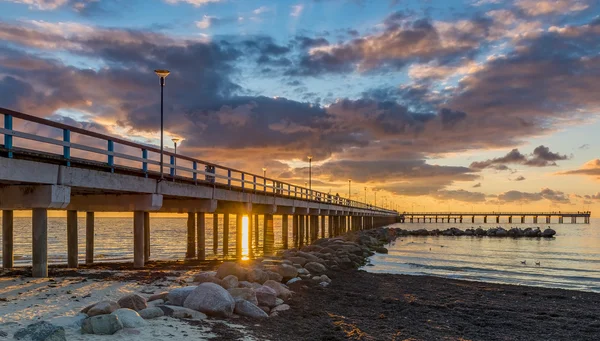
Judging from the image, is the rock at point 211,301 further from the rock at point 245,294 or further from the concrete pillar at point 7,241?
the concrete pillar at point 7,241

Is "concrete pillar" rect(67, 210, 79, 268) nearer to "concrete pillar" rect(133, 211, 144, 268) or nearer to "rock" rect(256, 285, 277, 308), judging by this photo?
"concrete pillar" rect(133, 211, 144, 268)

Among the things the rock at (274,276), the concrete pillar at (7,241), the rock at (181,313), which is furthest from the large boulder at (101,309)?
the concrete pillar at (7,241)

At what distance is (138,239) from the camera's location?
1950 centimetres

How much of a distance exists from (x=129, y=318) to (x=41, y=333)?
66.2 inches

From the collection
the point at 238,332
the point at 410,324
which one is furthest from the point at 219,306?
the point at 410,324

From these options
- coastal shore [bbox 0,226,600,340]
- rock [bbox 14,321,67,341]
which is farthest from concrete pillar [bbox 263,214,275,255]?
rock [bbox 14,321,67,341]

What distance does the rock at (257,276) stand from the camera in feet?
51.3

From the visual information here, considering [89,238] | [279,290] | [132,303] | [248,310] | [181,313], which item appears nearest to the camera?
[132,303]

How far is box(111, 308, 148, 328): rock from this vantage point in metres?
9.02

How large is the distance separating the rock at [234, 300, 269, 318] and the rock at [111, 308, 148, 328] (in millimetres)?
2649

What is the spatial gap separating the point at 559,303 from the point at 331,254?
42.2 ft

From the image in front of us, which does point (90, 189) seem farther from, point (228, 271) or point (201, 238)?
point (201, 238)

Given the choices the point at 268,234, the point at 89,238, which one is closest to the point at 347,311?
the point at 89,238

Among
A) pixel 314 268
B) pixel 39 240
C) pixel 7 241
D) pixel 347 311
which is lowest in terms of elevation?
pixel 347 311
